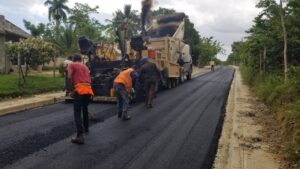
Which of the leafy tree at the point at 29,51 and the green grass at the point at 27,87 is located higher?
the leafy tree at the point at 29,51

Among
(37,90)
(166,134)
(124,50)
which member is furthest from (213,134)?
(37,90)

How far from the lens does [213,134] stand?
353 inches

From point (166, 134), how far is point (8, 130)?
3528 millimetres

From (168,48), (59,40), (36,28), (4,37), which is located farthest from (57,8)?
(168,48)

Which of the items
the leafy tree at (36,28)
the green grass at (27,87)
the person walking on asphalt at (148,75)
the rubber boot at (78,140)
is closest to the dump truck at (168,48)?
the person walking on asphalt at (148,75)

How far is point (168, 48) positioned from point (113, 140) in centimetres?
1321

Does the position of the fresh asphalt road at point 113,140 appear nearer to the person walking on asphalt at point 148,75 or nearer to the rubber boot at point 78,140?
the rubber boot at point 78,140

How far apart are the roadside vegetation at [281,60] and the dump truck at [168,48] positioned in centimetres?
416

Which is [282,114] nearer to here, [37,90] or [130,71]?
[130,71]

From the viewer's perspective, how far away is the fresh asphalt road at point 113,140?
257 inches

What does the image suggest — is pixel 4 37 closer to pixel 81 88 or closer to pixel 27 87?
pixel 27 87

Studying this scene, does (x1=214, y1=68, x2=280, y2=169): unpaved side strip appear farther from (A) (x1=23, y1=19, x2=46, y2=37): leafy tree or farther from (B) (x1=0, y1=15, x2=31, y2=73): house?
(A) (x1=23, y1=19, x2=46, y2=37): leafy tree

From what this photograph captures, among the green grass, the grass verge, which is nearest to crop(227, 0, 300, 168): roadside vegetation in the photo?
the grass verge

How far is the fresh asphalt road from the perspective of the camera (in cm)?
654
